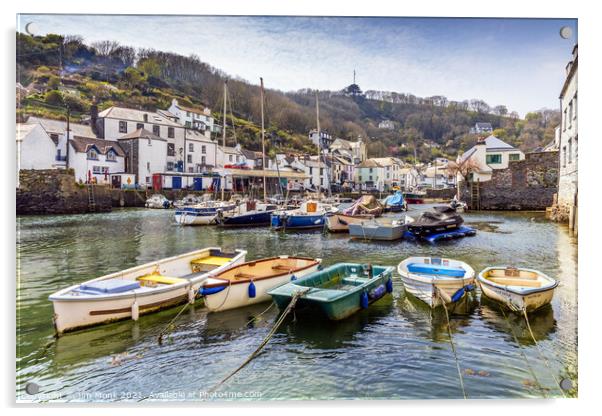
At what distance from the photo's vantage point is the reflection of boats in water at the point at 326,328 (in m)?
4.53

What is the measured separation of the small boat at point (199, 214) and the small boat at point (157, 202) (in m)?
0.63

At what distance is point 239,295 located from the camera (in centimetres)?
569

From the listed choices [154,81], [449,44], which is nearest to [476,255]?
[449,44]

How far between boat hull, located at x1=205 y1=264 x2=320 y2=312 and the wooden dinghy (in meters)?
0.47

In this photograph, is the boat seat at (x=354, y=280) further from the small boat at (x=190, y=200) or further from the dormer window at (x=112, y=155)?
the small boat at (x=190, y=200)

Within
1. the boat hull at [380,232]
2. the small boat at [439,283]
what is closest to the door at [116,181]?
the boat hull at [380,232]

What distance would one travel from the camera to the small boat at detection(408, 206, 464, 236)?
11.4 metres

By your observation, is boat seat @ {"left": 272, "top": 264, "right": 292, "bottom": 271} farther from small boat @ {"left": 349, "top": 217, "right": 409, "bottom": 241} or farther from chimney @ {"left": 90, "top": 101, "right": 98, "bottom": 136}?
chimney @ {"left": 90, "top": 101, "right": 98, "bottom": 136}

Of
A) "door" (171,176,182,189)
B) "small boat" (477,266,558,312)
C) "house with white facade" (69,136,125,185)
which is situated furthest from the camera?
"door" (171,176,182,189)

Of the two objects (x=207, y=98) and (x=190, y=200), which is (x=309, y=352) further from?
(x=190, y=200)

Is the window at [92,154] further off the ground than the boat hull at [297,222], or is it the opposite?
the window at [92,154]

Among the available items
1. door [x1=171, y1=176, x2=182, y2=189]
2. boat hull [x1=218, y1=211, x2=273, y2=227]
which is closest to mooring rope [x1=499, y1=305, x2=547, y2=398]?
door [x1=171, y1=176, x2=182, y2=189]

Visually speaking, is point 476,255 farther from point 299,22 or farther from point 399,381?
point 299,22
